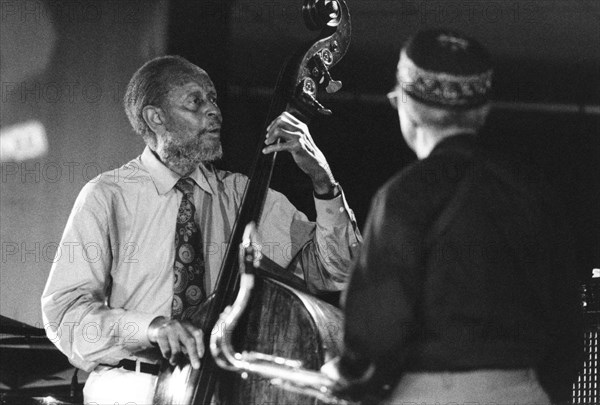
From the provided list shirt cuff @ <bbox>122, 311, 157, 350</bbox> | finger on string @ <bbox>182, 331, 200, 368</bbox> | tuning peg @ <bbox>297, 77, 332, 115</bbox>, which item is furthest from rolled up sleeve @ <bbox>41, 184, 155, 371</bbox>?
tuning peg @ <bbox>297, 77, 332, 115</bbox>

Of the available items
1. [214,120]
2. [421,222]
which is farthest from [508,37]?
[421,222]

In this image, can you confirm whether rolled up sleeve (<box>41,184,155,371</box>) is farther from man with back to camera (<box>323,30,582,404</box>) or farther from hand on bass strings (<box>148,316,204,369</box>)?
man with back to camera (<box>323,30,582,404</box>)

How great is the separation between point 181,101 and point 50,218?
132 cm

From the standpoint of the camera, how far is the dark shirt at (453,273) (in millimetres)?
1446

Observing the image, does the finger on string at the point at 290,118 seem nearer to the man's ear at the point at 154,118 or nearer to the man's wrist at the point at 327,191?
the man's wrist at the point at 327,191

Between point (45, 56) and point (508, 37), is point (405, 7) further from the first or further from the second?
point (45, 56)

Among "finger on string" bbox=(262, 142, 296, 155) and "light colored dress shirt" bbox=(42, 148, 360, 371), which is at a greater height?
"finger on string" bbox=(262, 142, 296, 155)

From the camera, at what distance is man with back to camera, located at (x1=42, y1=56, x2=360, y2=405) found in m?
2.32

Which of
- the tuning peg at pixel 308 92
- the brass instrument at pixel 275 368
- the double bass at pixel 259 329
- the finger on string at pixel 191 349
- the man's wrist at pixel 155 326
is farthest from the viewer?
the tuning peg at pixel 308 92

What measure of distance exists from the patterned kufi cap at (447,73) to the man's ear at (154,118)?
125 cm

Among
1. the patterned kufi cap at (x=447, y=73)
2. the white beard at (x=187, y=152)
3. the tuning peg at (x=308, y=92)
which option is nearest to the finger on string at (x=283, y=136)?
the tuning peg at (x=308, y=92)

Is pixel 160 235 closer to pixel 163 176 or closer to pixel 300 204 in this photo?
pixel 163 176

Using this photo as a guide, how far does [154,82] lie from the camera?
269 centimetres

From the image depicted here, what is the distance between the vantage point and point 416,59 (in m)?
1.57
